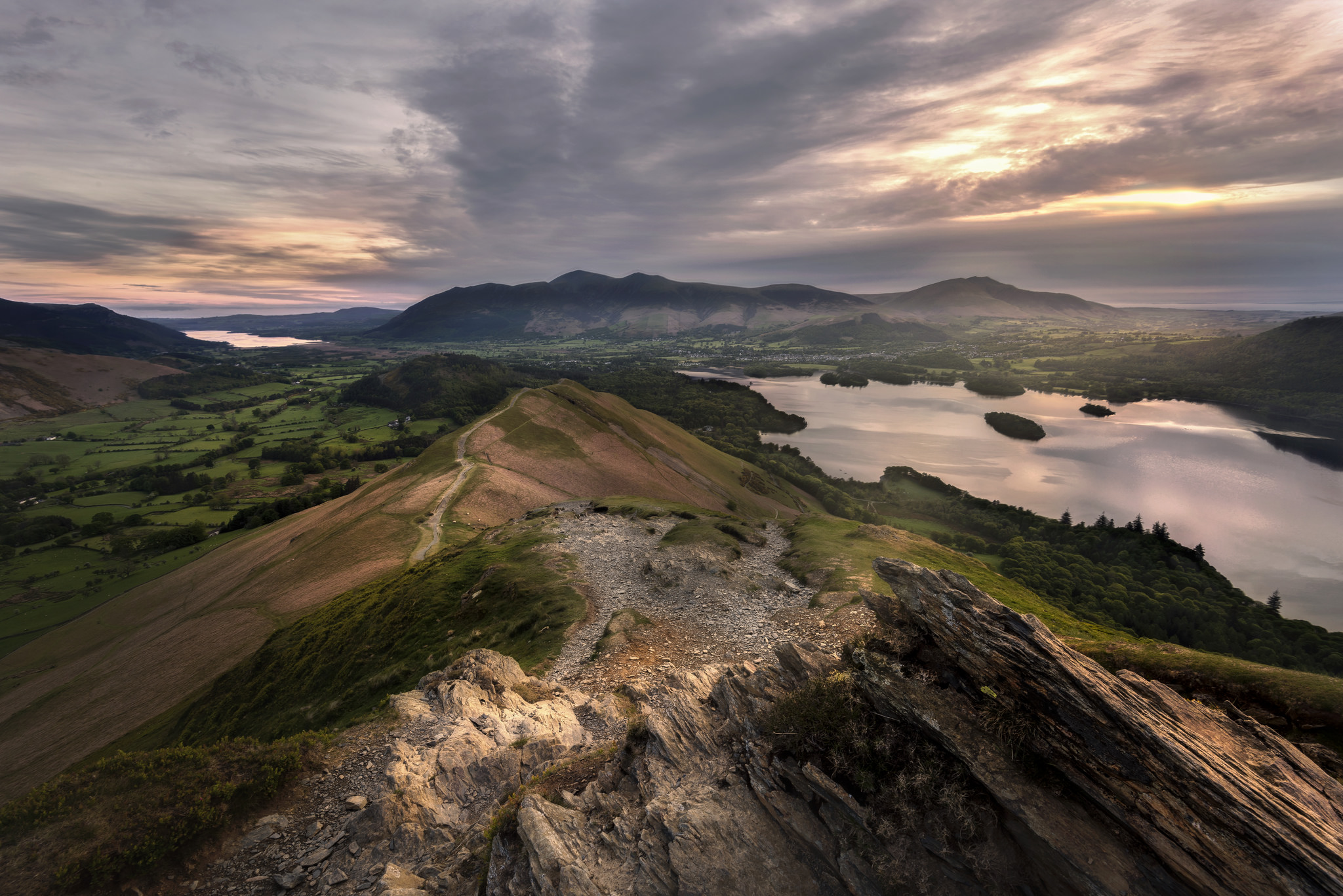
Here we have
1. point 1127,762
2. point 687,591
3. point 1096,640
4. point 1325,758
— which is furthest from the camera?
point 687,591

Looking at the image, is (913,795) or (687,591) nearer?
(913,795)

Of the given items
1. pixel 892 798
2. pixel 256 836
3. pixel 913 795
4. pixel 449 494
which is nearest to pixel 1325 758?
pixel 913 795

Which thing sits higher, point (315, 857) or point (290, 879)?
point (290, 879)

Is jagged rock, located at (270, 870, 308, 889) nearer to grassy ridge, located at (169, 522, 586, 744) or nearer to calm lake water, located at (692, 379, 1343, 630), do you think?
grassy ridge, located at (169, 522, 586, 744)

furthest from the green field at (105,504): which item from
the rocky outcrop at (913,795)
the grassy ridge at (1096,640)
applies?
the grassy ridge at (1096,640)

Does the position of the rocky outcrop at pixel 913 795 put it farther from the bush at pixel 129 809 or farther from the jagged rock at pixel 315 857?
the bush at pixel 129 809

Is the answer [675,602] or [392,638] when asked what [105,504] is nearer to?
[392,638]
